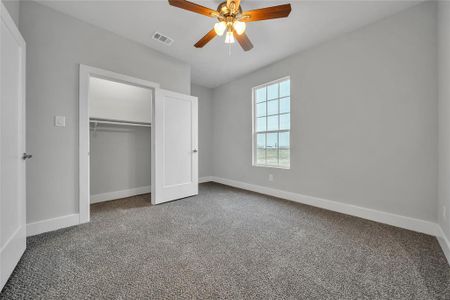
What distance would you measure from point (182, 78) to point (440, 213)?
3.90 meters

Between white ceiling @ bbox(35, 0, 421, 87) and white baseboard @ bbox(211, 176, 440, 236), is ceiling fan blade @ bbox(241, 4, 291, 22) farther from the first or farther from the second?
white baseboard @ bbox(211, 176, 440, 236)

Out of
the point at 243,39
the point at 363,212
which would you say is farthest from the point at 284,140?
the point at 243,39

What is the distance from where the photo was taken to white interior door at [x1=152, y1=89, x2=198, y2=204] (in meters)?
2.96

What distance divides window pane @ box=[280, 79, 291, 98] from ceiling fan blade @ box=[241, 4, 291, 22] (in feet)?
5.48

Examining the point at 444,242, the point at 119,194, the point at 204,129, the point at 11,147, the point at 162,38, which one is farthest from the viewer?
the point at 204,129

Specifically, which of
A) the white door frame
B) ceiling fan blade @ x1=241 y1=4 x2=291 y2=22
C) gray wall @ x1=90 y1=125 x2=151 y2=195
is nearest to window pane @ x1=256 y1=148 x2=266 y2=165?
gray wall @ x1=90 y1=125 x2=151 y2=195

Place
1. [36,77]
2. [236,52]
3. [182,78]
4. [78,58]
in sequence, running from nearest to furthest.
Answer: [36,77], [78,58], [236,52], [182,78]

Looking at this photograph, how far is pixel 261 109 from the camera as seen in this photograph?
387 centimetres

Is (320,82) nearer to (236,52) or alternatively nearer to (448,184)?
(236,52)

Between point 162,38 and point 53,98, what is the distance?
1617mm

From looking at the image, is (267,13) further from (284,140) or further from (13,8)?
(13,8)

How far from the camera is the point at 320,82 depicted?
9.44 feet

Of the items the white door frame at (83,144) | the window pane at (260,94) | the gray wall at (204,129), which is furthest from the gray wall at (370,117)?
the white door frame at (83,144)

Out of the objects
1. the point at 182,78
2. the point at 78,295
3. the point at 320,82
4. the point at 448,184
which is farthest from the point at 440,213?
the point at 182,78
